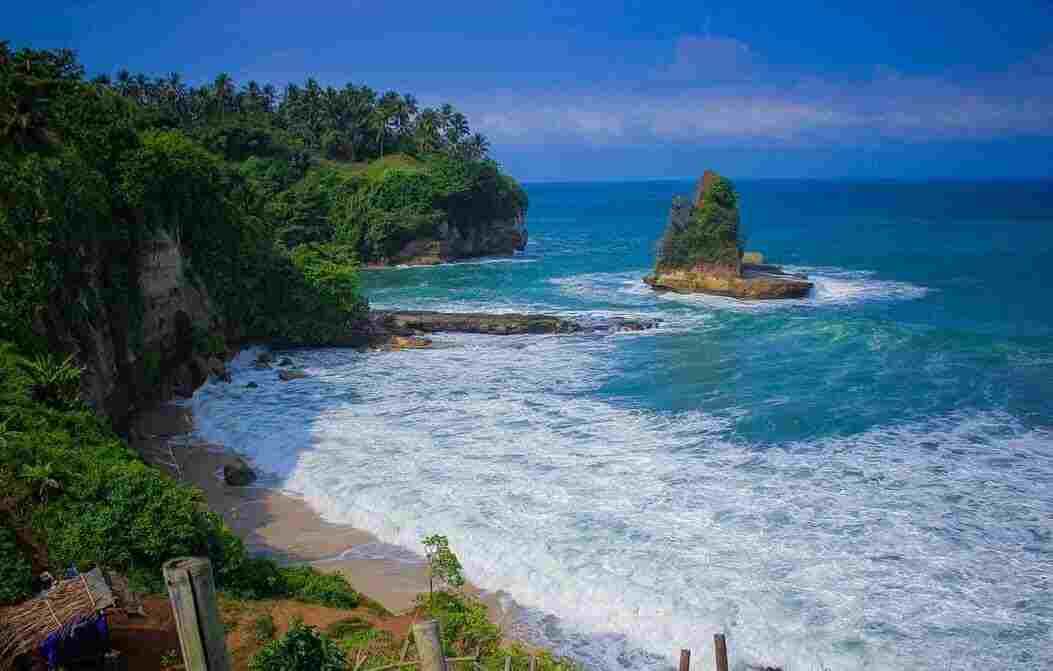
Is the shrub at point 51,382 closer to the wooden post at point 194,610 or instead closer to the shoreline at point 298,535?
the shoreline at point 298,535

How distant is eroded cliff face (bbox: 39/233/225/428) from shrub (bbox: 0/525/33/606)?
8.67m

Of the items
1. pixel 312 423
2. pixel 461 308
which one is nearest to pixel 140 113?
pixel 312 423

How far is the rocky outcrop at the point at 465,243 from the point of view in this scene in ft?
215

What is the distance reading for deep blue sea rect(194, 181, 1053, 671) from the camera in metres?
13.2

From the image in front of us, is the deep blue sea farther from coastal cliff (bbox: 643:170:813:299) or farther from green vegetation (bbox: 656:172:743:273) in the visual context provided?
green vegetation (bbox: 656:172:743:273)

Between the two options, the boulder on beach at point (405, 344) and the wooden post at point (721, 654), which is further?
the boulder on beach at point (405, 344)

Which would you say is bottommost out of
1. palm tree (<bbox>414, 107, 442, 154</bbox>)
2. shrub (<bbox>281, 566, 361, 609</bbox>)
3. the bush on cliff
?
shrub (<bbox>281, 566, 361, 609</bbox>)

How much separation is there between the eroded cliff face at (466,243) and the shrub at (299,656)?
57.8 metres

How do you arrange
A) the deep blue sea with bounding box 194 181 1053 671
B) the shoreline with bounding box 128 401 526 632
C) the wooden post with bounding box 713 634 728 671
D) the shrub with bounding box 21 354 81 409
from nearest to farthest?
the wooden post with bounding box 713 634 728 671 → the deep blue sea with bounding box 194 181 1053 671 → the shoreline with bounding box 128 401 526 632 → the shrub with bounding box 21 354 81 409

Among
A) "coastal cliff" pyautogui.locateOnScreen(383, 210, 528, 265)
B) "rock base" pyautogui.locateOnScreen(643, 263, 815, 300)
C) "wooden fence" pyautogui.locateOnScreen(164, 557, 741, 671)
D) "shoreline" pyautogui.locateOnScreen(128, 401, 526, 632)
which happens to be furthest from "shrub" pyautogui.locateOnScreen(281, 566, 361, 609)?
"coastal cliff" pyautogui.locateOnScreen(383, 210, 528, 265)

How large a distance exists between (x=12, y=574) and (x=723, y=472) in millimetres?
14500

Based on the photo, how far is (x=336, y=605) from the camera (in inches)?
503

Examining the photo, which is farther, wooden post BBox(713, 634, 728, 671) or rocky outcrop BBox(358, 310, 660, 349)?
rocky outcrop BBox(358, 310, 660, 349)

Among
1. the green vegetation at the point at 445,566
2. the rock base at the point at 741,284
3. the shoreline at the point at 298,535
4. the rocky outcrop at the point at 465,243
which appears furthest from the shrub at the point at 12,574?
the rocky outcrop at the point at 465,243
